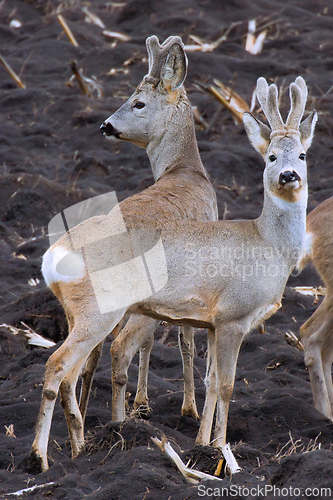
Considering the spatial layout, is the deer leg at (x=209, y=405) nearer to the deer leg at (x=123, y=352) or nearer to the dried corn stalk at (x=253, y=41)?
the deer leg at (x=123, y=352)

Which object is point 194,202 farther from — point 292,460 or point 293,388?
point 292,460

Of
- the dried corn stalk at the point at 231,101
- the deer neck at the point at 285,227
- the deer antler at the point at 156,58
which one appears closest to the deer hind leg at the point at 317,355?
the deer neck at the point at 285,227

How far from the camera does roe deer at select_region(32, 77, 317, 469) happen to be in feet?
15.2

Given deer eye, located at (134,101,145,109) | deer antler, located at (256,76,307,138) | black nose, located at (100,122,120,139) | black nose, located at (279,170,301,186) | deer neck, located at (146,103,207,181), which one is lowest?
deer neck, located at (146,103,207,181)

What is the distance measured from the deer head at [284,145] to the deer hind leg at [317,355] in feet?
5.59

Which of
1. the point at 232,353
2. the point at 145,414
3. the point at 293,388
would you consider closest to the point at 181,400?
the point at 145,414

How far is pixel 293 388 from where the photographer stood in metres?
6.55

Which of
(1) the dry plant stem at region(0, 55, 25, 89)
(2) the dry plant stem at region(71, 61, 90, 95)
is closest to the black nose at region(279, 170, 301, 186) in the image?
(2) the dry plant stem at region(71, 61, 90, 95)

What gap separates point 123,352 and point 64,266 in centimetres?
121

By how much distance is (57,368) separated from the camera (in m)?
4.54

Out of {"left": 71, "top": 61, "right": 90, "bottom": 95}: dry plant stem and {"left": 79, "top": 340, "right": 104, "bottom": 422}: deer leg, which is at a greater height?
{"left": 79, "top": 340, "right": 104, "bottom": 422}: deer leg

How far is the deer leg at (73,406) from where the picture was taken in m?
4.68

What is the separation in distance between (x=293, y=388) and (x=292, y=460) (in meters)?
2.65

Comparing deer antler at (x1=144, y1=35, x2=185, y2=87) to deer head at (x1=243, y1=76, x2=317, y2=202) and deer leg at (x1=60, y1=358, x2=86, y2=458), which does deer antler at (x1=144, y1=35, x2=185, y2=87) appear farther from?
deer leg at (x1=60, y1=358, x2=86, y2=458)
